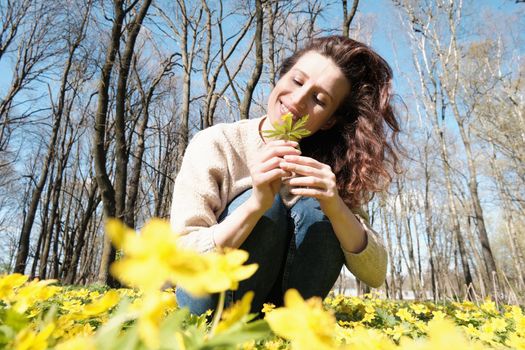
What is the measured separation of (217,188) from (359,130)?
2.75ft

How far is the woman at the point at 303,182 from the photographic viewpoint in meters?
1.40

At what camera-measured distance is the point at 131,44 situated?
250 inches

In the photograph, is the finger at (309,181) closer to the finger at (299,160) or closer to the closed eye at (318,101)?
the finger at (299,160)

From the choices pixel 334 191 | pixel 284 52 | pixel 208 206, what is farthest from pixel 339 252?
pixel 284 52

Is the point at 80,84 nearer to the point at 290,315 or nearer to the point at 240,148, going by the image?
the point at 240,148

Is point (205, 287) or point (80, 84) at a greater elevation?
point (80, 84)

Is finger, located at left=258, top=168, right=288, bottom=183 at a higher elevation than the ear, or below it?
below

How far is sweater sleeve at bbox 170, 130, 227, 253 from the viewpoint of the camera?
148 cm

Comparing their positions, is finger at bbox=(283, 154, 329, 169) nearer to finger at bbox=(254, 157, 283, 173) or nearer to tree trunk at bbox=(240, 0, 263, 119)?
finger at bbox=(254, 157, 283, 173)

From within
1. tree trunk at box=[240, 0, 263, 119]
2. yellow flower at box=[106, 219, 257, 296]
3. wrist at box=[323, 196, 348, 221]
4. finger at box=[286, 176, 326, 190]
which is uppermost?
tree trunk at box=[240, 0, 263, 119]

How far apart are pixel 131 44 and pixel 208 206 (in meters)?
5.54

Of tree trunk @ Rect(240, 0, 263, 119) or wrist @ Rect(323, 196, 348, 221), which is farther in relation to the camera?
tree trunk @ Rect(240, 0, 263, 119)

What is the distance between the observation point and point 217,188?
1.75m

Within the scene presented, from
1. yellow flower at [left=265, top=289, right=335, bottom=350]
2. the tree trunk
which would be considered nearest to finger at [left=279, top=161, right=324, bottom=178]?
yellow flower at [left=265, top=289, right=335, bottom=350]
